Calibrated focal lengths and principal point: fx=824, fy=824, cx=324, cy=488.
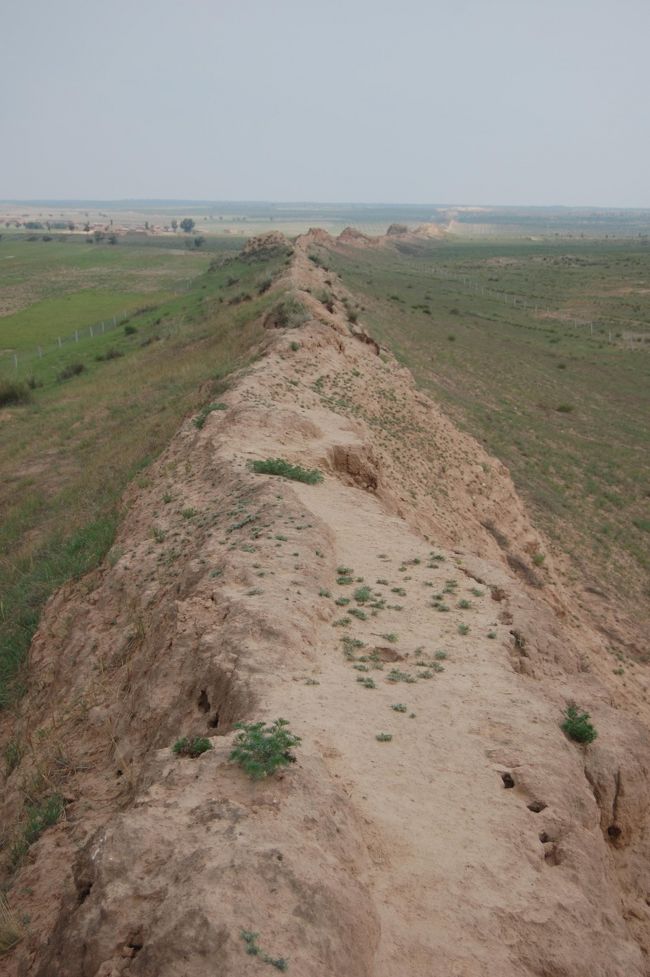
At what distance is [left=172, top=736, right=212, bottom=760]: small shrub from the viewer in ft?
22.0

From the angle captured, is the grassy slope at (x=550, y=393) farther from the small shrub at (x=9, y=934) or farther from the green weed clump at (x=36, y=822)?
the small shrub at (x=9, y=934)

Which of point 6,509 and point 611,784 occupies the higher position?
point 611,784

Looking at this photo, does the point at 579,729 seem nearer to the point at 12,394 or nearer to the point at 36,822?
the point at 36,822

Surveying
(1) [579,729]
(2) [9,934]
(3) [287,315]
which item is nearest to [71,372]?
(3) [287,315]

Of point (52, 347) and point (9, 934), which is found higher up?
point (9, 934)

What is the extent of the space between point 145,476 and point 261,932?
12432mm

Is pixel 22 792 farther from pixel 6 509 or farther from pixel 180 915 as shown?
pixel 6 509

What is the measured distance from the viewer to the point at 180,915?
196 inches

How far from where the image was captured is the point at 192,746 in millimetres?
6797

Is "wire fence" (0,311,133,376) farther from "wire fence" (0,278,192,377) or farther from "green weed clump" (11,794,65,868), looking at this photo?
"green weed clump" (11,794,65,868)

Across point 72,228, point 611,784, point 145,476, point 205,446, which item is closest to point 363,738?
point 611,784

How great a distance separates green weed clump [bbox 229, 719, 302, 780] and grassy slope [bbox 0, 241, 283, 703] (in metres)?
6.27

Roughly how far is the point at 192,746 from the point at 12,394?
3016 cm

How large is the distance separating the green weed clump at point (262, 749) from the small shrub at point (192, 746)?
0.90ft
